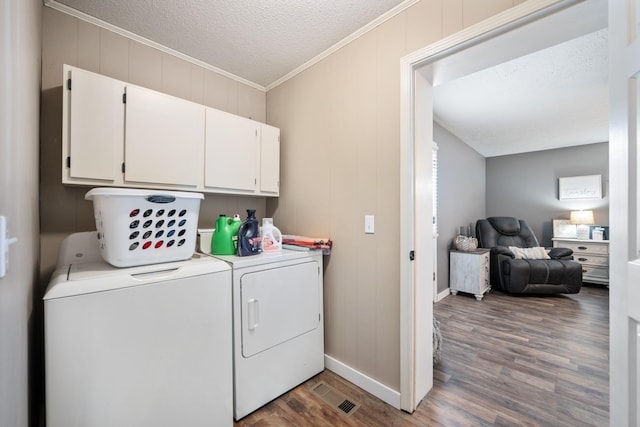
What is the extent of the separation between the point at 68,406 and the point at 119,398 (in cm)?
16

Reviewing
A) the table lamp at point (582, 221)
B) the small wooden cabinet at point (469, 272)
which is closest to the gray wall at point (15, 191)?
the small wooden cabinet at point (469, 272)

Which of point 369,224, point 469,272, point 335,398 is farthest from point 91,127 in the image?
point 469,272

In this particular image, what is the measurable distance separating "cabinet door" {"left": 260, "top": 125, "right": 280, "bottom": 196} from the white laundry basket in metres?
0.77

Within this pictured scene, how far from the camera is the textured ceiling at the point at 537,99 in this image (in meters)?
2.15

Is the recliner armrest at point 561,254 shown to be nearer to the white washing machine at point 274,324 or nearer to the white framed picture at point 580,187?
the white framed picture at point 580,187

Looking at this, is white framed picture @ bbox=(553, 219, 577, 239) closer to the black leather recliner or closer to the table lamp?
the table lamp

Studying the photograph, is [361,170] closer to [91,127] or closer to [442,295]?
[91,127]

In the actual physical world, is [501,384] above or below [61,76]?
below

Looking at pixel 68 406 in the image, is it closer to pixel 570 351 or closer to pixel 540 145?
pixel 570 351

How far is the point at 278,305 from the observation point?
1.64 meters

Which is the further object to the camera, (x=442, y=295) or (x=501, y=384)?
(x=442, y=295)

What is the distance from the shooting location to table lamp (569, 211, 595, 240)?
14.5 ft

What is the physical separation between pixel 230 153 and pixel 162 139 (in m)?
0.44

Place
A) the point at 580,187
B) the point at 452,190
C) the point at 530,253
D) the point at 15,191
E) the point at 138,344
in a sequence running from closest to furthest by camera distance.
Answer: the point at 15,191
the point at 138,344
the point at 530,253
the point at 452,190
the point at 580,187
